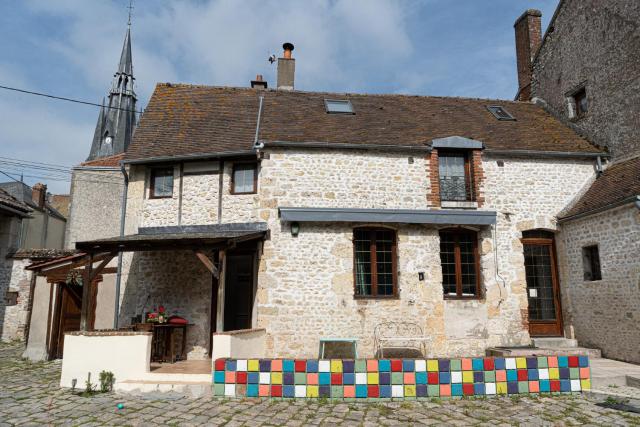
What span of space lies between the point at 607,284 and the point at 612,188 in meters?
1.99

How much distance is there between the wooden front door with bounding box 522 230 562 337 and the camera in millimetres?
9531

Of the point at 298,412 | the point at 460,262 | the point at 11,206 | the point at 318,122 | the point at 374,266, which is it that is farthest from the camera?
the point at 11,206

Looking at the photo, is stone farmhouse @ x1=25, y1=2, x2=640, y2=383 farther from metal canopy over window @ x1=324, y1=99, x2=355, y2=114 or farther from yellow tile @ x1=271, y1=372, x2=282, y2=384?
yellow tile @ x1=271, y1=372, x2=282, y2=384

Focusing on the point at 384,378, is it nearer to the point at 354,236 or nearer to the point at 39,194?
the point at 354,236

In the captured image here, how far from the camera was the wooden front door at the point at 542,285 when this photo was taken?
9.53m

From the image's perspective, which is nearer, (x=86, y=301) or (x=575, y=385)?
(x=575, y=385)

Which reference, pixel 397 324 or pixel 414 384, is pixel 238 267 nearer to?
pixel 397 324

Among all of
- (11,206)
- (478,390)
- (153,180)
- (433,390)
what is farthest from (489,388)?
(11,206)

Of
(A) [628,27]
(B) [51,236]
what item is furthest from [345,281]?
(B) [51,236]

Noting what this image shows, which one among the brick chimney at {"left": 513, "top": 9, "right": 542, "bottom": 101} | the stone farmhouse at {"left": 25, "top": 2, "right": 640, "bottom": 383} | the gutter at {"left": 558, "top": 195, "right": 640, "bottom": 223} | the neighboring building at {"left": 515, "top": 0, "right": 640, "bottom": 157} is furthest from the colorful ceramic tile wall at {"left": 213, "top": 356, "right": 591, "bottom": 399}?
the brick chimney at {"left": 513, "top": 9, "right": 542, "bottom": 101}

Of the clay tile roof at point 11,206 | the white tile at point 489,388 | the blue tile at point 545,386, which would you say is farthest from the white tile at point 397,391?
the clay tile roof at point 11,206

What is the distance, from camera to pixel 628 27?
31.9 feet

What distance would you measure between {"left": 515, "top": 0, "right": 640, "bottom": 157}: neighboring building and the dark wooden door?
890 cm

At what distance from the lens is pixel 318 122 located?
34.2 ft
